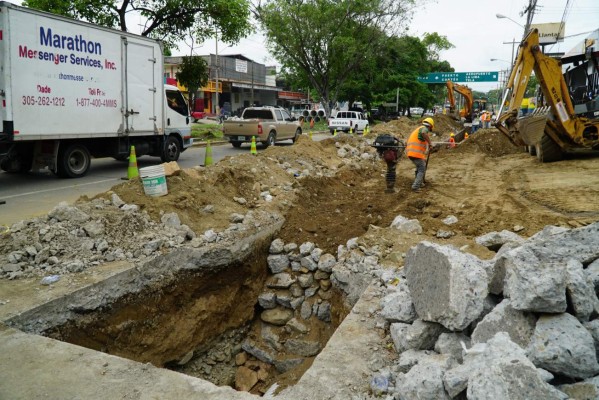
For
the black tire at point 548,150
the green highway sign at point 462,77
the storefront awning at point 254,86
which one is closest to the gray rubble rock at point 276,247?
the black tire at point 548,150

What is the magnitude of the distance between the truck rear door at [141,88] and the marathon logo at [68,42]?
0.94m

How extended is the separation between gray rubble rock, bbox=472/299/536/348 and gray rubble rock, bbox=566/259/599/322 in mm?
254

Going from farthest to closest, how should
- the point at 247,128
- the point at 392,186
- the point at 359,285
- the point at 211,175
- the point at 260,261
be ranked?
the point at 247,128 < the point at 392,186 < the point at 211,175 < the point at 260,261 < the point at 359,285

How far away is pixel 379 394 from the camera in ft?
9.85

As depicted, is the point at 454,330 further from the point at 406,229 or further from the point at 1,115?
the point at 1,115

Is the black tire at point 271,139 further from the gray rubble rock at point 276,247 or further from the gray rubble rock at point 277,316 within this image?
the gray rubble rock at point 277,316

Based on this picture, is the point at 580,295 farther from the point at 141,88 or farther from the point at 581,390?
the point at 141,88

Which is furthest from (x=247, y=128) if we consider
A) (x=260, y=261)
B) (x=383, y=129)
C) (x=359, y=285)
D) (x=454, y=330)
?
(x=454, y=330)

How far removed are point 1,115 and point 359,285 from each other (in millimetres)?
8185

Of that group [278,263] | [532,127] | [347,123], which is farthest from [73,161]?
[347,123]

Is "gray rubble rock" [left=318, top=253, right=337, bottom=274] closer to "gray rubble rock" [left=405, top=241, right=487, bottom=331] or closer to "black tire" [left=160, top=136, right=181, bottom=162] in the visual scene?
"gray rubble rock" [left=405, top=241, right=487, bottom=331]

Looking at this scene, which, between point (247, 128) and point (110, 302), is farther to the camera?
point (247, 128)

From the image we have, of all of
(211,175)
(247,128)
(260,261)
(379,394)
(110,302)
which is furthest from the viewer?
(247,128)

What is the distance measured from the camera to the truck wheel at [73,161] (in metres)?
10.8
